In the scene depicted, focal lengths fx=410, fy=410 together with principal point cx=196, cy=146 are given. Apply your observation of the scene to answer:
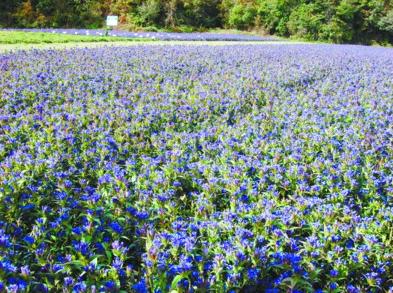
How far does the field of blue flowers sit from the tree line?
40552 millimetres

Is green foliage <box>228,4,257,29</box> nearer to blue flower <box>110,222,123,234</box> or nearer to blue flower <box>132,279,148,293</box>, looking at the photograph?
blue flower <box>110,222,123,234</box>

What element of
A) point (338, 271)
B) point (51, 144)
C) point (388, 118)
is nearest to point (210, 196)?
point (338, 271)

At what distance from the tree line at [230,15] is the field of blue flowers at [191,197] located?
1597 inches

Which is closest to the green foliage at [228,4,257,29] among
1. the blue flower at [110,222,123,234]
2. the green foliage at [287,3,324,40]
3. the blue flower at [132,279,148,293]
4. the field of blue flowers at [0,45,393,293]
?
the green foliage at [287,3,324,40]

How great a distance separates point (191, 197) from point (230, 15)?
53.9m

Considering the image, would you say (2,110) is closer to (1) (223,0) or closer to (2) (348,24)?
(1) (223,0)

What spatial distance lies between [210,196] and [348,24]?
5889 cm

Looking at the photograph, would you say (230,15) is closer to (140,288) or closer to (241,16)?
(241,16)

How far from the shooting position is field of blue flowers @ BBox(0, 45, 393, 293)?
284 centimetres

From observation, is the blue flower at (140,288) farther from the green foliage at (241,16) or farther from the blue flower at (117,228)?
the green foliage at (241,16)

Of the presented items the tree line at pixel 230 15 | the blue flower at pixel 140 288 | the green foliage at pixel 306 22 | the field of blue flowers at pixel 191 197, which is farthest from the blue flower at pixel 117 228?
the green foliage at pixel 306 22

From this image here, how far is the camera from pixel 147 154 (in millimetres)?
5344

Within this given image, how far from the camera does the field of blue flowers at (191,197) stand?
2.84 metres

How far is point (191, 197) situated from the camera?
13.8ft
